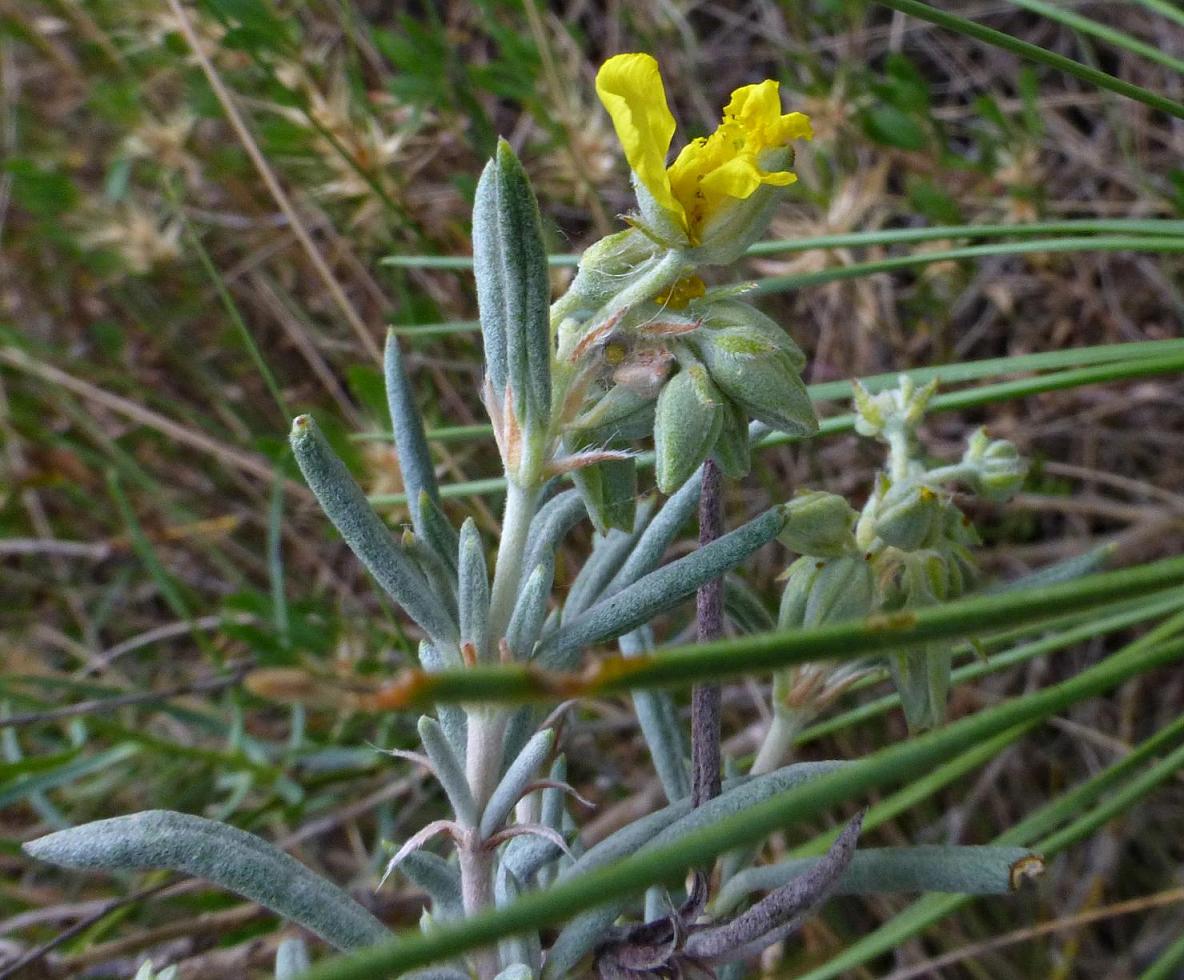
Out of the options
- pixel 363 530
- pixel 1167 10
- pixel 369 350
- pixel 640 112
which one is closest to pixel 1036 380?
pixel 1167 10

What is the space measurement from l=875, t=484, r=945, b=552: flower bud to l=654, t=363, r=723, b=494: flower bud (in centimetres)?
28

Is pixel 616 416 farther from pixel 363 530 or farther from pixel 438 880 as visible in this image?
pixel 438 880

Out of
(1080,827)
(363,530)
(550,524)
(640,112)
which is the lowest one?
(1080,827)

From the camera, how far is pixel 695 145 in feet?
3.26

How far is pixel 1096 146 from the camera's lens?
9.69 ft

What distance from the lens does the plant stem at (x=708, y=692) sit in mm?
1060

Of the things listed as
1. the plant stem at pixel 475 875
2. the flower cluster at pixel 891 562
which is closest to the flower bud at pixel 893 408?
the flower cluster at pixel 891 562

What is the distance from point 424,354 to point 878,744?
1.40 meters

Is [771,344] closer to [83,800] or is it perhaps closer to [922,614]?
[922,614]

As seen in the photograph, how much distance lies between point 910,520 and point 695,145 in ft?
1.42

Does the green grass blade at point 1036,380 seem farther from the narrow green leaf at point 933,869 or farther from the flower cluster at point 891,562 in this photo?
the narrow green leaf at point 933,869

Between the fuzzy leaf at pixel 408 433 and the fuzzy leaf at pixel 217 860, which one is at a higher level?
the fuzzy leaf at pixel 408 433

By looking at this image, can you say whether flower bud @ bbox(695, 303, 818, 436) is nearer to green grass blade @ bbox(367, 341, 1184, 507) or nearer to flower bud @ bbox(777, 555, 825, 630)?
flower bud @ bbox(777, 555, 825, 630)

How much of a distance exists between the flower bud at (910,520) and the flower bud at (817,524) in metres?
0.04
